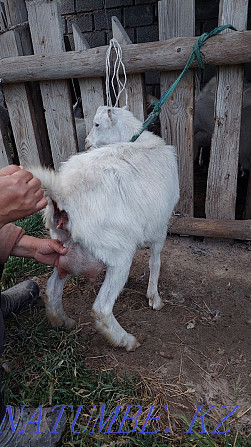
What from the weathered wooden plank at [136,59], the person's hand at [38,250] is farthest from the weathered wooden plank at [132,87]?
the person's hand at [38,250]

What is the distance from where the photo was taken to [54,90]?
3.25m

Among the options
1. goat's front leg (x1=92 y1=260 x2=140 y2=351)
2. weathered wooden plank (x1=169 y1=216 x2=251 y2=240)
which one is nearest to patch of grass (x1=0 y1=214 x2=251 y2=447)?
goat's front leg (x1=92 y1=260 x2=140 y2=351)

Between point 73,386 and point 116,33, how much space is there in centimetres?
260

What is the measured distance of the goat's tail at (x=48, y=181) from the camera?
1.70 metres

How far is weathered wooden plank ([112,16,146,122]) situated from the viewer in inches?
111

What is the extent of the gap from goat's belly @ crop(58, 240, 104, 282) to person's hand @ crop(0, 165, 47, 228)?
0.47 meters

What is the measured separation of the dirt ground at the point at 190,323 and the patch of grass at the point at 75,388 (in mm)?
110

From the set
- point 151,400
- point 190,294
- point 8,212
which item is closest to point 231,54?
point 190,294

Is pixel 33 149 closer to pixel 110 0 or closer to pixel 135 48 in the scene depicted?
pixel 135 48

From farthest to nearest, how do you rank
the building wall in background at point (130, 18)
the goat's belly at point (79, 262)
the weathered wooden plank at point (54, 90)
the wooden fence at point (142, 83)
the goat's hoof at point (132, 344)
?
1. the building wall in background at point (130, 18)
2. the weathered wooden plank at point (54, 90)
3. the wooden fence at point (142, 83)
4. the goat's hoof at point (132, 344)
5. the goat's belly at point (79, 262)

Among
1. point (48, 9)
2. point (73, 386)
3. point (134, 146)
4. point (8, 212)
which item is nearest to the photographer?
point (8, 212)

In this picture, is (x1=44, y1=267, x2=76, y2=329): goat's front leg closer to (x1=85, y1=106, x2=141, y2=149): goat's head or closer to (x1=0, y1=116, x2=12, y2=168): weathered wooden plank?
(x1=85, y1=106, x2=141, y2=149): goat's head

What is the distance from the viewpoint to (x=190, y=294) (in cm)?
270

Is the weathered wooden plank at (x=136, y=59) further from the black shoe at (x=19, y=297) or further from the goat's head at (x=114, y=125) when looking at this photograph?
the black shoe at (x=19, y=297)
